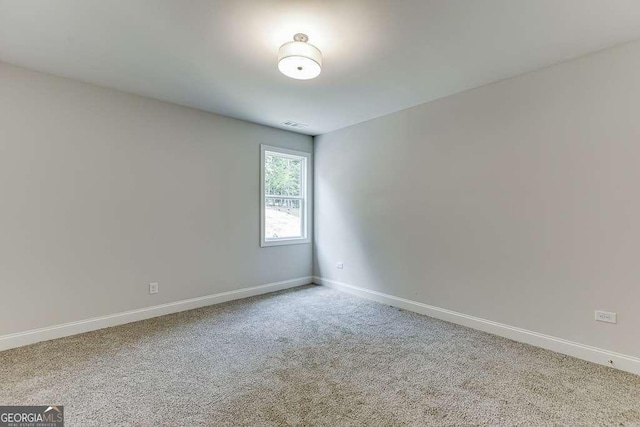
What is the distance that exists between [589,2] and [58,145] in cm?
444

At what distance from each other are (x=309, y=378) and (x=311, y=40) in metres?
2.56

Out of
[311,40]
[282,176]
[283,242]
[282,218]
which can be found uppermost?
[311,40]

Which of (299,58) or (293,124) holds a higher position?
(293,124)

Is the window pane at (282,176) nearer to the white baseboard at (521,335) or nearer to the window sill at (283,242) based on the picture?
the window sill at (283,242)

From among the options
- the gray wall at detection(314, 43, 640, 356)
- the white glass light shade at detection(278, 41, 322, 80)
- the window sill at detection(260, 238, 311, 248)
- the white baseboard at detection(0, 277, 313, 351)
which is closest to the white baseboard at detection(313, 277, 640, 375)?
the gray wall at detection(314, 43, 640, 356)

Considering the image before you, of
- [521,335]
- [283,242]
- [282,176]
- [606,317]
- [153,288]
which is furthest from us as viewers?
[282,176]

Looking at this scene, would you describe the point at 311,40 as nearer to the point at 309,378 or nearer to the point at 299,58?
the point at 299,58

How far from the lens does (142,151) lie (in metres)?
3.49

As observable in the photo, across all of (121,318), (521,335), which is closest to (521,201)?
(521,335)

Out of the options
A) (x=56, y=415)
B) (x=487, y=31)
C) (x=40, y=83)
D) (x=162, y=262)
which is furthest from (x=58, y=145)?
(x=487, y=31)

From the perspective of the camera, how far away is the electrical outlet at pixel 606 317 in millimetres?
2430

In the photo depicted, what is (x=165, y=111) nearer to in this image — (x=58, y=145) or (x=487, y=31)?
(x=58, y=145)

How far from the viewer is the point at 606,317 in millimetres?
2467

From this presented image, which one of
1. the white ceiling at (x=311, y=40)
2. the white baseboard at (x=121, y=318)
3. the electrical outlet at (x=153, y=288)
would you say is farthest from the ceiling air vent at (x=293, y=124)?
the electrical outlet at (x=153, y=288)
